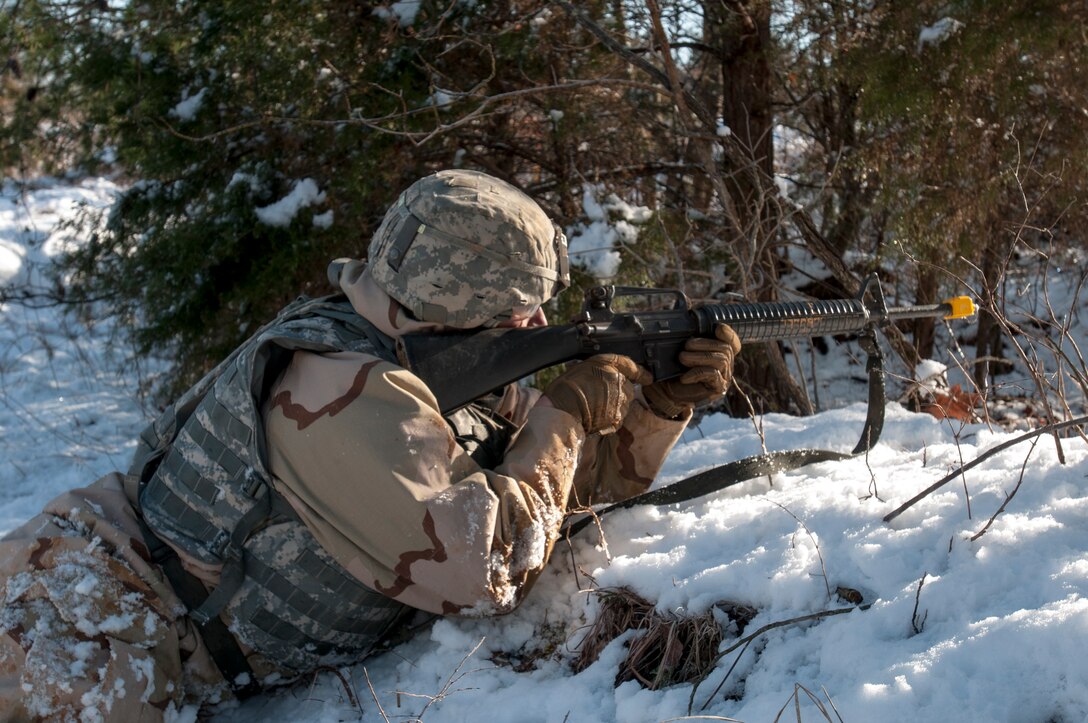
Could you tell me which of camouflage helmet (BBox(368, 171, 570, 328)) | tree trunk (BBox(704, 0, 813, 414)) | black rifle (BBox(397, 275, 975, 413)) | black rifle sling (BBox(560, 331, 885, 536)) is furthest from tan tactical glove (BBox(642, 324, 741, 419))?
tree trunk (BBox(704, 0, 813, 414))

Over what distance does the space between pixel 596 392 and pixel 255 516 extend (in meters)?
0.97

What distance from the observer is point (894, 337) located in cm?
519

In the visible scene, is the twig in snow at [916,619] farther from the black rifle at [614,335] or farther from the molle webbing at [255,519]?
the molle webbing at [255,519]

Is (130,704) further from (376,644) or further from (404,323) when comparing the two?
(404,323)

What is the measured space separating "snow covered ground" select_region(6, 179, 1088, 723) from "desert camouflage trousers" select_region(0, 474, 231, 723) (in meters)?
0.17

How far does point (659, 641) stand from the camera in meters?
2.25

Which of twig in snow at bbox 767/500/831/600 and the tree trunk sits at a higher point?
the tree trunk

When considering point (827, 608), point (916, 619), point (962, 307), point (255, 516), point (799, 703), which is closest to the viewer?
point (799, 703)

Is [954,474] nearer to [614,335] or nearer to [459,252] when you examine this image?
[614,335]

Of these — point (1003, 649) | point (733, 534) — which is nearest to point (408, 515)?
point (733, 534)

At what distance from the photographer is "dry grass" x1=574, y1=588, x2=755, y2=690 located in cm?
216

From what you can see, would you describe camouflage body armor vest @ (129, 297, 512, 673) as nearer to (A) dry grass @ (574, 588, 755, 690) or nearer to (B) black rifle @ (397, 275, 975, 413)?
(B) black rifle @ (397, 275, 975, 413)

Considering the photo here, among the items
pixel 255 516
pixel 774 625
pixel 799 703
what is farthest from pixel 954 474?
pixel 255 516

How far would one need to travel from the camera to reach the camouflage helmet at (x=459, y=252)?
2479 millimetres
